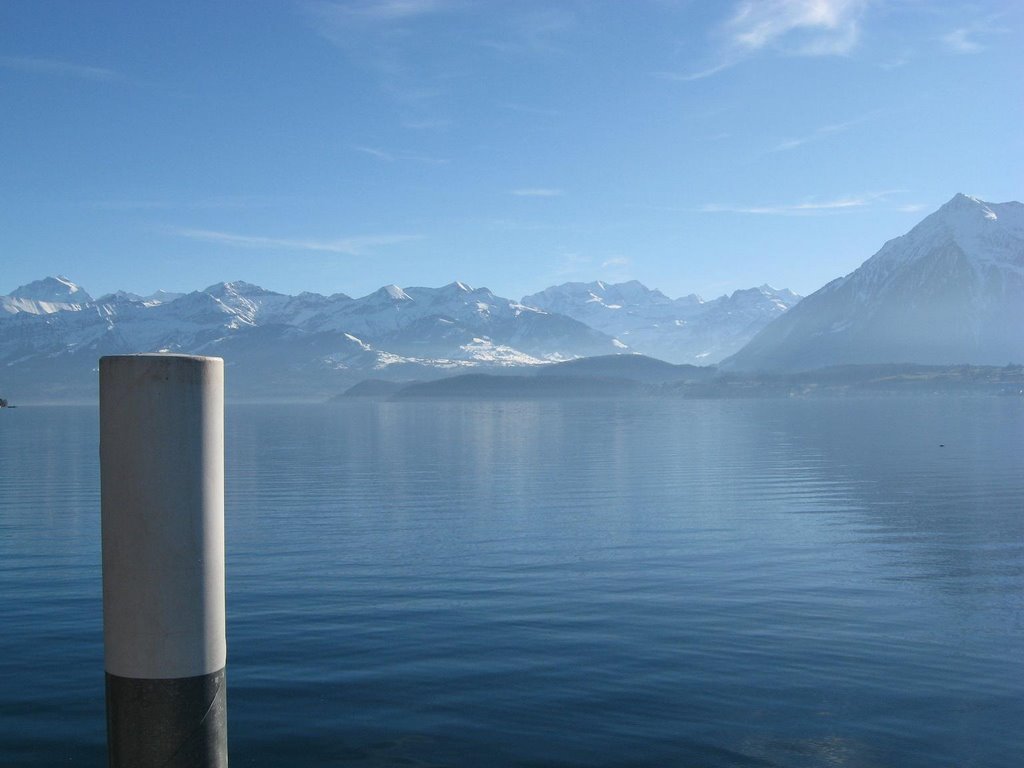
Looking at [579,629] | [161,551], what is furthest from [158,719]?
[579,629]

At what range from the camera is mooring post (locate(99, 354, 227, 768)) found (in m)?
6.46

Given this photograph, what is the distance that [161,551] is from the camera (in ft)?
21.5

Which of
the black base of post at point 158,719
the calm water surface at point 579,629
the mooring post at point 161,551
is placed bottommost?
the calm water surface at point 579,629

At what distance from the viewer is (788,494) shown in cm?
5112

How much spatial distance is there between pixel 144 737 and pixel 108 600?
3.17ft

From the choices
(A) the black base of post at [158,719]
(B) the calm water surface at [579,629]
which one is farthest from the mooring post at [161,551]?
(B) the calm water surface at [579,629]

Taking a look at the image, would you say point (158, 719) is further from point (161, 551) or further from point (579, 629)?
point (579, 629)

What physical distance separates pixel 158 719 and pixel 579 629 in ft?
50.1

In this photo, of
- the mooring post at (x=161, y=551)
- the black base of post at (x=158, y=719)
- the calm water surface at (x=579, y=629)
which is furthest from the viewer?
the calm water surface at (x=579, y=629)

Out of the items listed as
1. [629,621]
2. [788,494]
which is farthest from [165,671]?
[788,494]

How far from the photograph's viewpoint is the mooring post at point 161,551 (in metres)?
6.46

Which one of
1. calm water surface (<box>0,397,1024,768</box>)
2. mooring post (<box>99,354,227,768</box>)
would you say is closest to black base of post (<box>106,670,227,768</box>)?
mooring post (<box>99,354,227,768</box>)

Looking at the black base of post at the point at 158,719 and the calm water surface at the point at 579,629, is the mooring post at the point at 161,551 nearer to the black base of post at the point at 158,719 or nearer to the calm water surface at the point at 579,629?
the black base of post at the point at 158,719

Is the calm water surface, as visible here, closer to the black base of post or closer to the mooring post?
the black base of post
